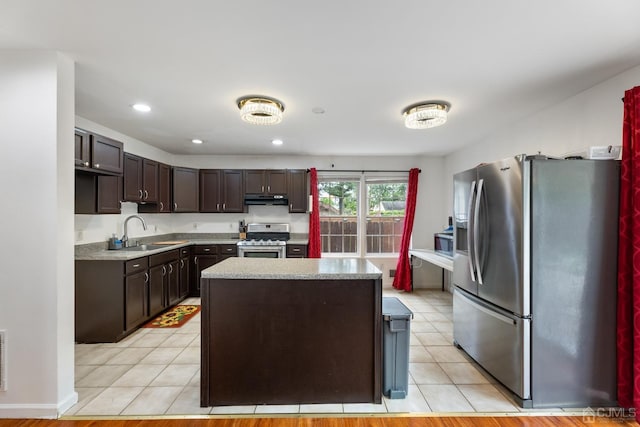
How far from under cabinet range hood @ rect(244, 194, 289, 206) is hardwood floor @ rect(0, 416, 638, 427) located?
342 centimetres

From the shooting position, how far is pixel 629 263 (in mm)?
1912

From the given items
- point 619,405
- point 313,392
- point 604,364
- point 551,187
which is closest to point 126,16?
point 313,392

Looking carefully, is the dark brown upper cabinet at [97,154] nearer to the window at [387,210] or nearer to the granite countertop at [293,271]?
the granite countertop at [293,271]

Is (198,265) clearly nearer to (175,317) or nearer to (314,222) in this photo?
(175,317)

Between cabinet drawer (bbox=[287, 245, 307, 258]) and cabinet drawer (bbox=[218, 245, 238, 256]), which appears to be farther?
cabinet drawer (bbox=[287, 245, 307, 258])

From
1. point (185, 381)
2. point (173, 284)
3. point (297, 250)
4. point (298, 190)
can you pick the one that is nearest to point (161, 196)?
point (173, 284)

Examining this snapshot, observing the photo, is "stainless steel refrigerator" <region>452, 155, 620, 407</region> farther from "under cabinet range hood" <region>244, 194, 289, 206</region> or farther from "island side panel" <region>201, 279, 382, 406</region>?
"under cabinet range hood" <region>244, 194, 289, 206</region>

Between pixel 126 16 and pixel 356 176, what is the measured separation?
4056mm

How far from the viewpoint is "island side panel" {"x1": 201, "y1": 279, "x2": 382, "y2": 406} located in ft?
6.49

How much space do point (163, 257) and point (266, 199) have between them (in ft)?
6.04

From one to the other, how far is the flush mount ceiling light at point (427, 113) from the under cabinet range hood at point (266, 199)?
2661mm

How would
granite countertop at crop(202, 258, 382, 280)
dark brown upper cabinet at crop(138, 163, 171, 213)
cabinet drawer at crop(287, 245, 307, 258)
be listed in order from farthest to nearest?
cabinet drawer at crop(287, 245, 307, 258), dark brown upper cabinet at crop(138, 163, 171, 213), granite countertop at crop(202, 258, 382, 280)

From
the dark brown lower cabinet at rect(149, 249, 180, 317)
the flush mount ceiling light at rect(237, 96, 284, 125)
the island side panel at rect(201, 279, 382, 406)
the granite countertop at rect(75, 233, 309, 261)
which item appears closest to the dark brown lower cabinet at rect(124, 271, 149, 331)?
the dark brown lower cabinet at rect(149, 249, 180, 317)

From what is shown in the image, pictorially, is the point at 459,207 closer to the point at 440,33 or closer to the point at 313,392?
the point at 440,33
